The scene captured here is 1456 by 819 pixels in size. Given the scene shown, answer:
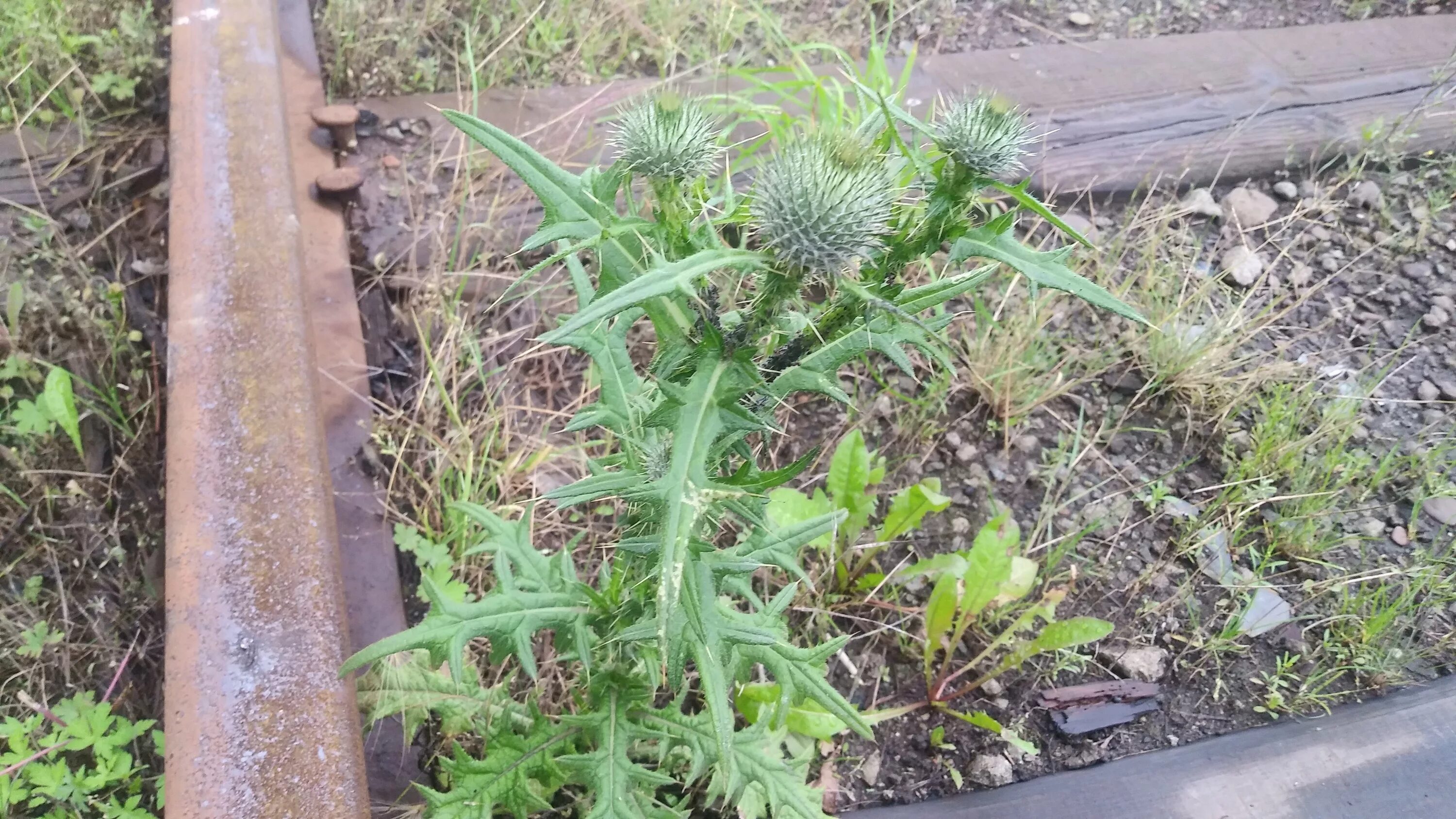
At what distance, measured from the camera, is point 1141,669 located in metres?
2.17

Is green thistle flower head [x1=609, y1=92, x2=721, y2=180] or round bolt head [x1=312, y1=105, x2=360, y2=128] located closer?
green thistle flower head [x1=609, y1=92, x2=721, y2=180]

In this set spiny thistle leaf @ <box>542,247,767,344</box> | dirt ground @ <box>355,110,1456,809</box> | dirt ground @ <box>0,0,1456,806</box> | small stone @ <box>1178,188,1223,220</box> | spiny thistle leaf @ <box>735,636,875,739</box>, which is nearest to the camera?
spiny thistle leaf @ <box>542,247,767,344</box>

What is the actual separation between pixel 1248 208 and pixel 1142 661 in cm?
182

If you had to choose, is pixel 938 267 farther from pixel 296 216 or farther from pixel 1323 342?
pixel 296 216

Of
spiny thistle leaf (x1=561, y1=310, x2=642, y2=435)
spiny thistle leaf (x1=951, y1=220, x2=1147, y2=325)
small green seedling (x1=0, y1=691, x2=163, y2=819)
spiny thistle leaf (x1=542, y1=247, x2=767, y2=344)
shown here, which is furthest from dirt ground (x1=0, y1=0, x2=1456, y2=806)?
spiny thistle leaf (x1=542, y1=247, x2=767, y2=344)

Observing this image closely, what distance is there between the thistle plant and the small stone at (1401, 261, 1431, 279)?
2.43 metres

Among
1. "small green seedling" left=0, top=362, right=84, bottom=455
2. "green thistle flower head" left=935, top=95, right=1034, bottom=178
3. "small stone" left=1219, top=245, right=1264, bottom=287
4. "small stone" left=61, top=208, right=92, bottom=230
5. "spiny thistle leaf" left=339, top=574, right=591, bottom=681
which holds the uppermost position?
"green thistle flower head" left=935, top=95, right=1034, bottom=178

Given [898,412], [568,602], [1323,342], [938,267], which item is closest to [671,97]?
[568,602]

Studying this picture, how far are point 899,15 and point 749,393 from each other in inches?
114

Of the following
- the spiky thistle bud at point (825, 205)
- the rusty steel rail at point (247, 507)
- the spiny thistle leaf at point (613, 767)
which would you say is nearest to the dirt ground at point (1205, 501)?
the spiny thistle leaf at point (613, 767)

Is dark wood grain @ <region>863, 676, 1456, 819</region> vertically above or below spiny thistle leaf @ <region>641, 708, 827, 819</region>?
below

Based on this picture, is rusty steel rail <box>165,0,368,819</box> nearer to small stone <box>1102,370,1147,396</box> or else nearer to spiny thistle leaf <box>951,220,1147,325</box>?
spiny thistle leaf <box>951,220,1147,325</box>

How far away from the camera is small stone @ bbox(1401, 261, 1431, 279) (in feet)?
9.89

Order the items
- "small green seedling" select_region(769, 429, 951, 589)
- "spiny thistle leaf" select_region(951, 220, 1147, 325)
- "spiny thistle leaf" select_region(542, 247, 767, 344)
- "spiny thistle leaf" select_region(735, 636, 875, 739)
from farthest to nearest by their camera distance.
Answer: "small green seedling" select_region(769, 429, 951, 589) → "spiny thistle leaf" select_region(735, 636, 875, 739) → "spiny thistle leaf" select_region(951, 220, 1147, 325) → "spiny thistle leaf" select_region(542, 247, 767, 344)
